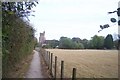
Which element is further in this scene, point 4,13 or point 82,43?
point 82,43

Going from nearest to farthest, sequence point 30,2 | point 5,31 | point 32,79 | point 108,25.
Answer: point 108,25, point 5,31, point 30,2, point 32,79

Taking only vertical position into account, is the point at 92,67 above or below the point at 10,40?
below

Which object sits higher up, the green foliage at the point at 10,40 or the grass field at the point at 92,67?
the green foliage at the point at 10,40

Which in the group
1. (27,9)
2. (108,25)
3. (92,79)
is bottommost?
(92,79)

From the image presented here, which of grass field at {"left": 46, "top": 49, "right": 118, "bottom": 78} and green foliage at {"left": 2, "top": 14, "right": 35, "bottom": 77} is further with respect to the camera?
grass field at {"left": 46, "top": 49, "right": 118, "bottom": 78}

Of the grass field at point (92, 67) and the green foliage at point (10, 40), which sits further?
the grass field at point (92, 67)

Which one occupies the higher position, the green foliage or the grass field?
the green foliage

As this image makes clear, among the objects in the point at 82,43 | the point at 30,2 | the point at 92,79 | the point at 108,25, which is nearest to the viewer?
the point at 108,25

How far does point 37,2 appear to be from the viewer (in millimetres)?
11852

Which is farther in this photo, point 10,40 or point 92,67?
point 92,67

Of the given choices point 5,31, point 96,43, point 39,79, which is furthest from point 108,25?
point 96,43

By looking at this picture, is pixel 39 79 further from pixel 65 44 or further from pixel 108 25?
pixel 65 44

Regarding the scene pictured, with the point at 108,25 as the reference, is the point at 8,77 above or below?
below

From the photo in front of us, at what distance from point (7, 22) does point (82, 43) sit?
6953 inches
